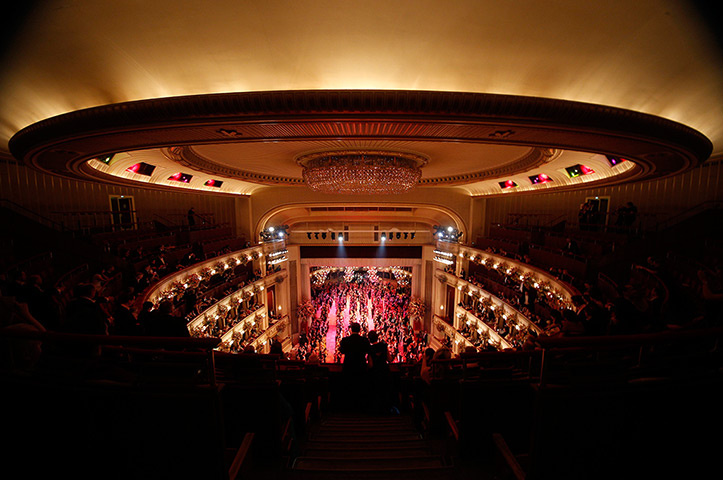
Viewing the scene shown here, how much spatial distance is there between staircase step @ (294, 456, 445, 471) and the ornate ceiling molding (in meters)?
3.70

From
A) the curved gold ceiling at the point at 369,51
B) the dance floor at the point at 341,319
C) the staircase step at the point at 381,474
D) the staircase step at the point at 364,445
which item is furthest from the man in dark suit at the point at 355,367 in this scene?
the dance floor at the point at 341,319

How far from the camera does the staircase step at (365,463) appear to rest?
2820mm

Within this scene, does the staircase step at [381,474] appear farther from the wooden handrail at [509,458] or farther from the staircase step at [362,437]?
the staircase step at [362,437]

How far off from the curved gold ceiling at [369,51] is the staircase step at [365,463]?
4.09m

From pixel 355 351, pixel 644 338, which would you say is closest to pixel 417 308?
pixel 355 351

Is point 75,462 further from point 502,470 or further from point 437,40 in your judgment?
point 437,40

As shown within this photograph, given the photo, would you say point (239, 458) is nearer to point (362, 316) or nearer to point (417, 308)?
point (417, 308)

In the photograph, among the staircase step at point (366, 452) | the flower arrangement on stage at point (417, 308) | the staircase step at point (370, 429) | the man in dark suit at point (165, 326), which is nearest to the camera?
the staircase step at point (366, 452)

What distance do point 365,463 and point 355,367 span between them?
177cm

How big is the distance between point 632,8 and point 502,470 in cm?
405

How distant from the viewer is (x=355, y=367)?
4.64 metres

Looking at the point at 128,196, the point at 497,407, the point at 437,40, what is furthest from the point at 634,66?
the point at 128,196

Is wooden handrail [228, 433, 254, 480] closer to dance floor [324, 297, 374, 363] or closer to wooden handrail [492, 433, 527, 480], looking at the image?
wooden handrail [492, 433, 527, 480]

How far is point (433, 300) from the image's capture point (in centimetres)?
1656
